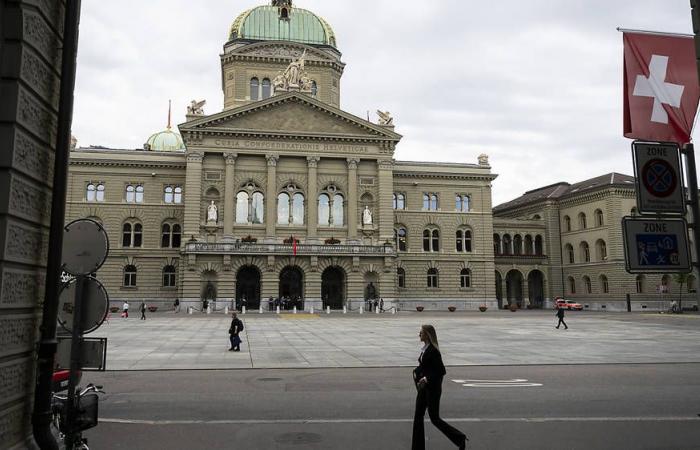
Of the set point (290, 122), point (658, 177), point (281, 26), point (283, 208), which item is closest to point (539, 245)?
point (283, 208)

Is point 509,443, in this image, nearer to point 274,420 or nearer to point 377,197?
point 274,420

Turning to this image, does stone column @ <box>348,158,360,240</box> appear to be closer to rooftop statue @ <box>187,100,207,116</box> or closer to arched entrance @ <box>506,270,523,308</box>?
rooftop statue @ <box>187,100,207,116</box>

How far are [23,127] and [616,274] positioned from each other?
74981 millimetres

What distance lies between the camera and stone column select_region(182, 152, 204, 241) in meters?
62.4

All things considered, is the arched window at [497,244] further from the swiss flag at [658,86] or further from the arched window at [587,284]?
the swiss flag at [658,86]

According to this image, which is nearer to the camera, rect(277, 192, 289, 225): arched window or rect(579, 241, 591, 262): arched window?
rect(277, 192, 289, 225): arched window

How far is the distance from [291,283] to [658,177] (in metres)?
59.2

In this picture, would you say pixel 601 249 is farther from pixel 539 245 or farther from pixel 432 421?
pixel 432 421

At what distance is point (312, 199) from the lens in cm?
6512

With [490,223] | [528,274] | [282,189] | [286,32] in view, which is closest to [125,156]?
[282,189]

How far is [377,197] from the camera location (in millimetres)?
67188

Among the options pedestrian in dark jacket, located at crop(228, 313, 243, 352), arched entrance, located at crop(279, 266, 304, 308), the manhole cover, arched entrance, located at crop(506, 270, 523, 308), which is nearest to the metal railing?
arched entrance, located at crop(279, 266, 304, 308)

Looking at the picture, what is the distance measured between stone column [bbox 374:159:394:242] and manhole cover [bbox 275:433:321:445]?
56.3 meters

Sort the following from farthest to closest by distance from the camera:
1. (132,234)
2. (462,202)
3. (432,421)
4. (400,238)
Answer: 1. (462,202)
2. (400,238)
3. (132,234)
4. (432,421)
